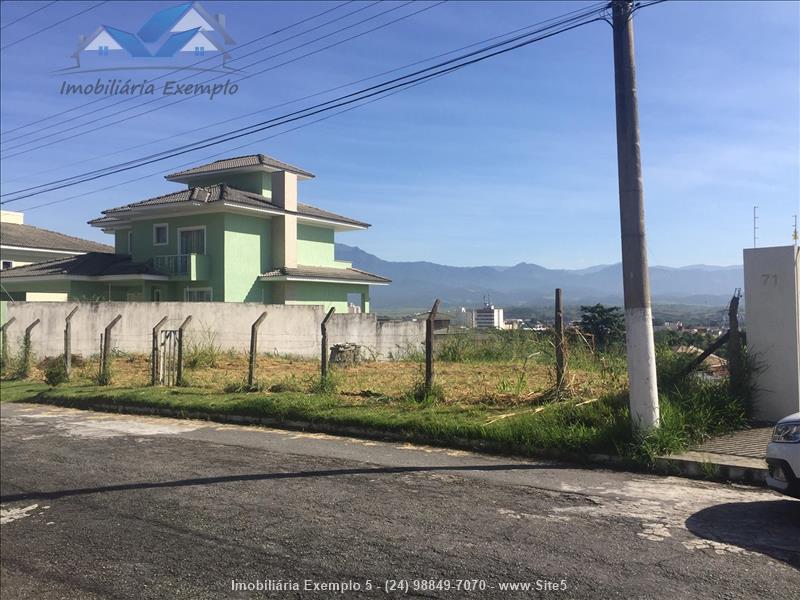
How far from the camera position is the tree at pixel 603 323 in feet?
50.6

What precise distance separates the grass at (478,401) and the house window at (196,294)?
1509cm

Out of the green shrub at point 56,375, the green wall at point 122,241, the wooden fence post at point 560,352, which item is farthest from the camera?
the green wall at point 122,241

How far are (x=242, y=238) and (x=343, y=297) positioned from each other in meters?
7.81

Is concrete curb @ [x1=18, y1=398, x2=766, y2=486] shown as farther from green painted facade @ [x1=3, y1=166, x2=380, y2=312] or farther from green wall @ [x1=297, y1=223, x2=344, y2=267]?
green wall @ [x1=297, y1=223, x2=344, y2=267]

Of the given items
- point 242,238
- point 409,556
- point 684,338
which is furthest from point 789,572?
point 242,238

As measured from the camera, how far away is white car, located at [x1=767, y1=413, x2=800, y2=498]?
5.39 meters

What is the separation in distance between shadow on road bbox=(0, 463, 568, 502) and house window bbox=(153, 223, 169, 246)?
28182mm

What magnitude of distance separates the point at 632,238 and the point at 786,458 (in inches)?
127

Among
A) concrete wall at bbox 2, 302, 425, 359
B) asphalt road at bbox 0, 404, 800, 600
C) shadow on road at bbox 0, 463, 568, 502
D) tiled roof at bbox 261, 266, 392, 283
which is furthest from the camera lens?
tiled roof at bbox 261, 266, 392, 283

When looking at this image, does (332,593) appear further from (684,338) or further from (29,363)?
(29,363)

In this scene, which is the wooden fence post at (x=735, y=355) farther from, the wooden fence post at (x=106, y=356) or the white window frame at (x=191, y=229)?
the white window frame at (x=191, y=229)

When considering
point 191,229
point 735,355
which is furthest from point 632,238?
point 191,229

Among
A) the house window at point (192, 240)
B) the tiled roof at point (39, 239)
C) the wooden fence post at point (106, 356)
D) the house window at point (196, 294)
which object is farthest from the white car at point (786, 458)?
the tiled roof at point (39, 239)

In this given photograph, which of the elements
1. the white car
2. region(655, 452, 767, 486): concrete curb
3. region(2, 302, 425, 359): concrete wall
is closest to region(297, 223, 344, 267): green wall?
region(2, 302, 425, 359): concrete wall
